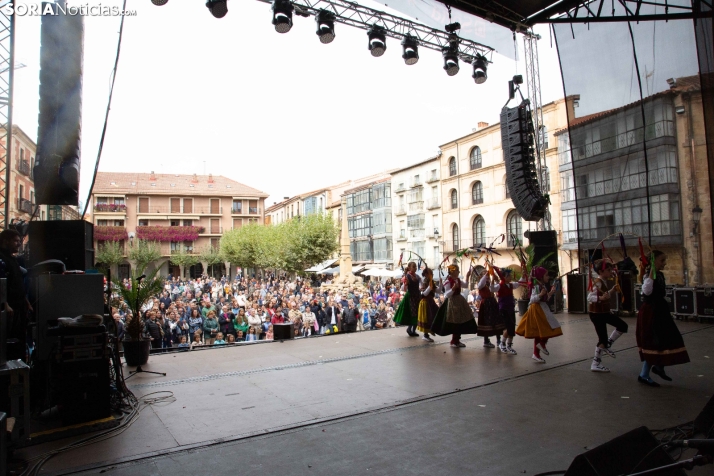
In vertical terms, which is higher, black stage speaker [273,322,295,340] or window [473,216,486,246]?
window [473,216,486,246]

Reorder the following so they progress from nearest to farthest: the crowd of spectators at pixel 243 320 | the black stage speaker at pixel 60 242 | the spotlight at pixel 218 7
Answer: the black stage speaker at pixel 60 242 → the spotlight at pixel 218 7 → the crowd of spectators at pixel 243 320

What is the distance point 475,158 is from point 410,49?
76.0ft

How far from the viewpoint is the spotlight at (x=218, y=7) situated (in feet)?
25.3

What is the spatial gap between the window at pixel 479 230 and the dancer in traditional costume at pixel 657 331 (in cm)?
2681

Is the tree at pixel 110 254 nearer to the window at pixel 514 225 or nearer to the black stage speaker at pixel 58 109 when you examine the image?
the window at pixel 514 225

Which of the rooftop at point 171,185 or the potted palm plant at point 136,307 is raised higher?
the rooftop at point 171,185

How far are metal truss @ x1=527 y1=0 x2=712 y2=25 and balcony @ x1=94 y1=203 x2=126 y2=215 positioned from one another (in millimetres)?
47980

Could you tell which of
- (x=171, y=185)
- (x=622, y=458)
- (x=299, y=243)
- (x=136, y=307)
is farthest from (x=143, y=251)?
(x=622, y=458)

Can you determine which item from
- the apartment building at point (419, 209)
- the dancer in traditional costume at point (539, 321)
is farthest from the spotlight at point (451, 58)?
the apartment building at point (419, 209)

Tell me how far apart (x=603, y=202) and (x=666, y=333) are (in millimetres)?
2628

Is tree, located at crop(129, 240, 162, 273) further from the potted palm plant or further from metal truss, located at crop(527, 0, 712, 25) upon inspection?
metal truss, located at crop(527, 0, 712, 25)

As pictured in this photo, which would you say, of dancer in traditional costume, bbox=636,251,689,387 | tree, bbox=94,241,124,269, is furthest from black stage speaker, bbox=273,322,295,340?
tree, bbox=94,241,124,269

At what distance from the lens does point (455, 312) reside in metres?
8.45

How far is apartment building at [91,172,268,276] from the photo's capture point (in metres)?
48.0
